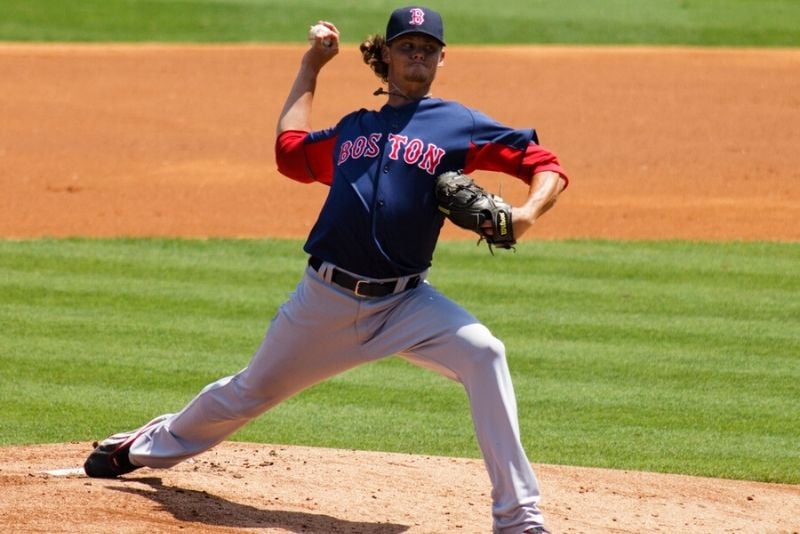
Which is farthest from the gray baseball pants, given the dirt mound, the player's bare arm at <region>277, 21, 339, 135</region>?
the player's bare arm at <region>277, 21, 339, 135</region>

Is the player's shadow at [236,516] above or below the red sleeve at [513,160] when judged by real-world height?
below

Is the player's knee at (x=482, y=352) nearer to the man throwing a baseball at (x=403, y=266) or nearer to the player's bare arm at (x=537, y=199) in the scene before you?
the man throwing a baseball at (x=403, y=266)

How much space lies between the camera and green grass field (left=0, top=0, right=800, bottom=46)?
69.0 feet

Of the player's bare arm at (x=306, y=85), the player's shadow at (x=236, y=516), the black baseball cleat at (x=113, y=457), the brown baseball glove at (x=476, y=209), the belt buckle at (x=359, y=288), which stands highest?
the player's bare arm at (x=306, y=85)

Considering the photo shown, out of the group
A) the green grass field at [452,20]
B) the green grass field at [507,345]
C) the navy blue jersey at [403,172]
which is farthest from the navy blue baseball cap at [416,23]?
the green grass field at [452,20]

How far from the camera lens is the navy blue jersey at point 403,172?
4879 mm

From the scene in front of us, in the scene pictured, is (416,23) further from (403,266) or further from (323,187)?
(323,187)

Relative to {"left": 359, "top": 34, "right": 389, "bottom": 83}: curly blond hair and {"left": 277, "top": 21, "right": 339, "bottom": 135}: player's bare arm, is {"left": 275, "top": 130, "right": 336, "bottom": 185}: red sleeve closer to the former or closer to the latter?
{"left": 277, "top": 21, "right": 339, "bottom": 135}: player's bare arm

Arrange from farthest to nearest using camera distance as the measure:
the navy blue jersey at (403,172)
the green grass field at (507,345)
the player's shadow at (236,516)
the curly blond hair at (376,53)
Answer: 1. the green grass field at (507,345)
2. the curly blond hair at (376,53)
3. the player's shadow at (236,516)
4. the navy blue jersey at (403,172)

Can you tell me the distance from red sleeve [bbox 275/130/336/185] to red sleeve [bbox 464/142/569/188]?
0.56 metres

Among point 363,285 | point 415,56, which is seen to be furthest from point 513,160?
point 363,285

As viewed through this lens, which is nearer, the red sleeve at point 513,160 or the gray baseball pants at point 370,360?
the gray baseball pants at point 370,360

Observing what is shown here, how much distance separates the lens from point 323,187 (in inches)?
536

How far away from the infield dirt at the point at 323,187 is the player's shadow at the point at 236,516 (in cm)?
1
